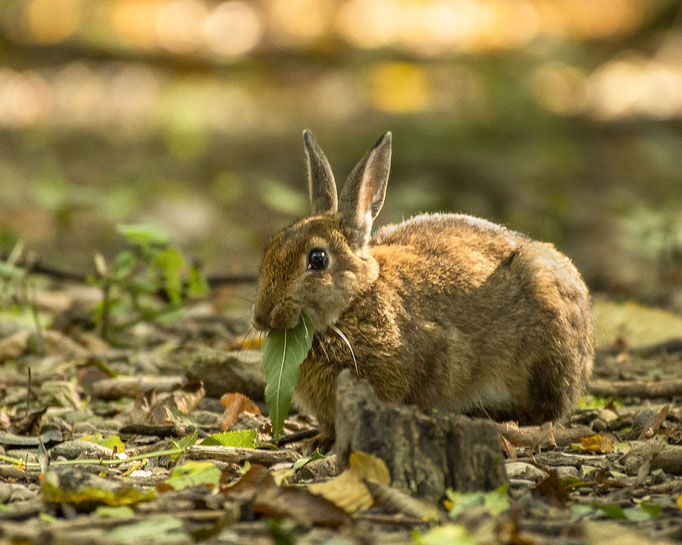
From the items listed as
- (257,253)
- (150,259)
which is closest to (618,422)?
(150,259)

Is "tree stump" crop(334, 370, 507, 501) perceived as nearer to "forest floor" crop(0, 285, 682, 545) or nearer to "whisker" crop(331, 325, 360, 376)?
"forest floor" crop(0, 285, 682, 545)

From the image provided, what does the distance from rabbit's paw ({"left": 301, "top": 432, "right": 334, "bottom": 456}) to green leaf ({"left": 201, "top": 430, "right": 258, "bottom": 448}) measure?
405 millimetres

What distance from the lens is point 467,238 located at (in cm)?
503

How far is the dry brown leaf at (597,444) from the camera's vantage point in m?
4.23

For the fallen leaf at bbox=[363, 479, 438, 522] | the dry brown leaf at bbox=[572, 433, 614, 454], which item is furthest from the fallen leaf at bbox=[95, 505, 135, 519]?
the dry brown leaf at bbox=[572, 433, 614, 454]

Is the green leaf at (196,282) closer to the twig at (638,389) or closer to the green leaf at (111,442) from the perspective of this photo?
the green leaf at (111,442)

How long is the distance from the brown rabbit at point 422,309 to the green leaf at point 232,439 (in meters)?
0.47

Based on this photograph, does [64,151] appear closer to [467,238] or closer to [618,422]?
[467,238]

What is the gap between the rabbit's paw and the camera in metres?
4.45

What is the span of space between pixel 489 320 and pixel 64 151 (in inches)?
350

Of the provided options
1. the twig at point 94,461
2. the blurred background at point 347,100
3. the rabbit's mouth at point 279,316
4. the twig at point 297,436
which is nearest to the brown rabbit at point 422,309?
the rabbit's mouth at point 279,316

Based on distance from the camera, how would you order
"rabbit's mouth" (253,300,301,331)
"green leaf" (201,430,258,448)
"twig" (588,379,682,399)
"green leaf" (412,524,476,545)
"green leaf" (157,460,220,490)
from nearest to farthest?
"green leaf" (412,524,476,545) < "green leaf" (157,460,220,490) < "green leaf" (201,430,258,448) < "rabbit's mouth" (253,300,301,331) < "twig" (588,379,682,399)

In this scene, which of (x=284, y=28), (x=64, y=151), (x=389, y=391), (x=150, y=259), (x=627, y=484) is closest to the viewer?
(x=627, y=484)

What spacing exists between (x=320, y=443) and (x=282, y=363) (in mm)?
492
